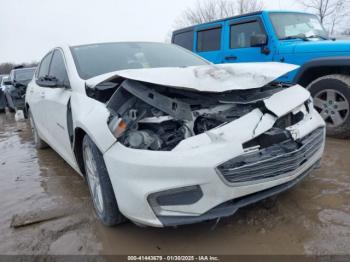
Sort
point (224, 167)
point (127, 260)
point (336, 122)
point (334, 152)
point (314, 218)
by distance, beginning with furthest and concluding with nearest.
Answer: point (336, 122) → point (334, 152) → point (314, 218) → point (127, 260) → point (224, 167)

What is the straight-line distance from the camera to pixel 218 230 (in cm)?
247

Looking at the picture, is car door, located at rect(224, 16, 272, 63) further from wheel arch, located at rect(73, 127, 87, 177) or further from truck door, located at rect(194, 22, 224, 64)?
wheel arch, located at rect(73, 127, 87, 177)

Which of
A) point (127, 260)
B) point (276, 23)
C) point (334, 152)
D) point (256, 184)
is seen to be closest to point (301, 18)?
point (276, 23)

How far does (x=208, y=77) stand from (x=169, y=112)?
0.47m

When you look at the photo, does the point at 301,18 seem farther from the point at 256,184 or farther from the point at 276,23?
the point at 256,184

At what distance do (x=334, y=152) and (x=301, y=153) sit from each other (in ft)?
6.54

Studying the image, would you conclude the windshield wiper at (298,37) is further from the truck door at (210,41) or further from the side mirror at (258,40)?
the truck door at (210,41)

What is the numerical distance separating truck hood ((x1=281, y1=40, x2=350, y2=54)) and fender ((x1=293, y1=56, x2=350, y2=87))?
0.40ft

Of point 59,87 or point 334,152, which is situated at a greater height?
point 59,87

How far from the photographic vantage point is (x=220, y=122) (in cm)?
235

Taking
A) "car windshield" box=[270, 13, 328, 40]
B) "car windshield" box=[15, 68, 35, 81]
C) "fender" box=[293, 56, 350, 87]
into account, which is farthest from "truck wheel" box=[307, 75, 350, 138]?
"car windshield" box=[15, 68, 35, 81]

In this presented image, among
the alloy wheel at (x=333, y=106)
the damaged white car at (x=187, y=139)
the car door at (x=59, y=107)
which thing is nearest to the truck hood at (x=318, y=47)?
the alloy wheel at (x=333, y=106)

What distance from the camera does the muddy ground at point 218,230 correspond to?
2271 mm

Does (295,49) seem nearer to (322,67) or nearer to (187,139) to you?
(322,67)
